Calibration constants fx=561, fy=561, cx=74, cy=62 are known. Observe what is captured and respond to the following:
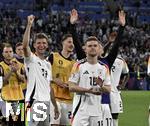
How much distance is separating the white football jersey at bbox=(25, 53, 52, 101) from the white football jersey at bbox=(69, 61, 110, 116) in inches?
38.6

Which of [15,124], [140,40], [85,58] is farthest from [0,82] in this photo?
[140,40]

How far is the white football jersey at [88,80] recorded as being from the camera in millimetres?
8555

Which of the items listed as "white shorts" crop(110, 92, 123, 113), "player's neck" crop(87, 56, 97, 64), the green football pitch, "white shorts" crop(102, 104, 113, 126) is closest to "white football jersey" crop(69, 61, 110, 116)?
"player's neck" crop(87, 56, 97, 64)

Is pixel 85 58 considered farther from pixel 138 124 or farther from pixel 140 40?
pixel 140 40

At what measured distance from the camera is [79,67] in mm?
8656

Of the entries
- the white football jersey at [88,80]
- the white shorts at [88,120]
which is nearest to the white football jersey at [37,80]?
the white football jersey at [88,80]

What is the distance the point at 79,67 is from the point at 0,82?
2773 mm

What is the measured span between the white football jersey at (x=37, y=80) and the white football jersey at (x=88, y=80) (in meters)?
0.98

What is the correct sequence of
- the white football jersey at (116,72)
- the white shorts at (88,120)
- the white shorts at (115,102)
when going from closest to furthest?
1. the white shorts at (88,120)
2. the white shorts at (115,102)
3. the white football jersey at (116,72)

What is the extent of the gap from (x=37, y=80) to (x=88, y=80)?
1250 mm

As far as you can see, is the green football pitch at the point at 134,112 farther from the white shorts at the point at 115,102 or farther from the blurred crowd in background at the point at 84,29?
the blurred crowd in background at the point at 84,29

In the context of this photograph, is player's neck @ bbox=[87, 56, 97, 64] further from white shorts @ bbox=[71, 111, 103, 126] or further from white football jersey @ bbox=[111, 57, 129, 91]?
white football jersey @ bbox=[111, 57, 129, 91]

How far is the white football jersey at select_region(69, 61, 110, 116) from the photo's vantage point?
8.55 metres

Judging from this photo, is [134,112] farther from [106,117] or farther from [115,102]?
[106,117]
